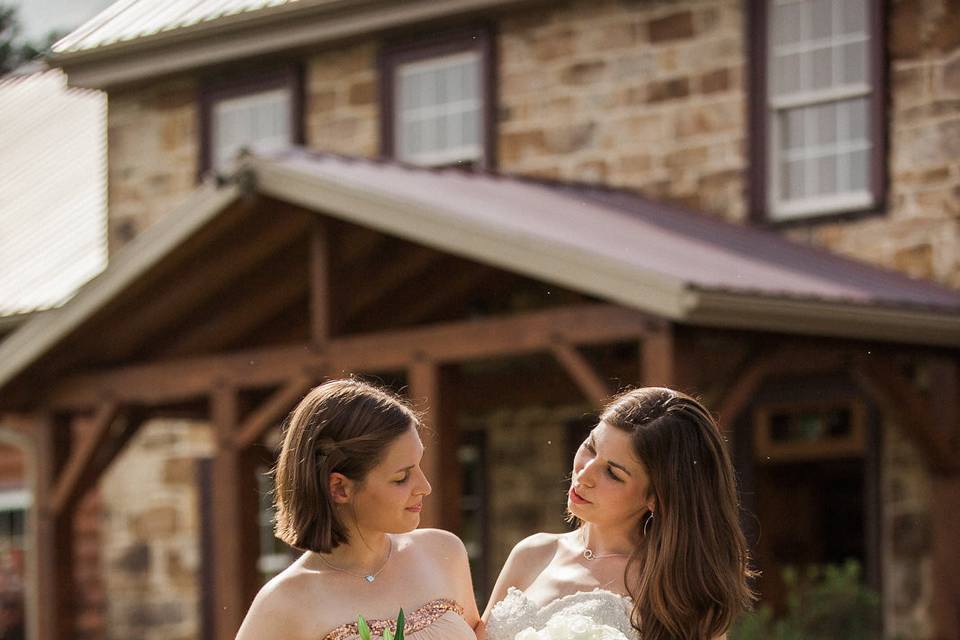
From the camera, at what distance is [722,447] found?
4.20 metres

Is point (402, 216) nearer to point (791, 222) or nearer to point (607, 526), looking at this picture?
point (791, 222)

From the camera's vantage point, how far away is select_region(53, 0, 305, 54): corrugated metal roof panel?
47.3 feet

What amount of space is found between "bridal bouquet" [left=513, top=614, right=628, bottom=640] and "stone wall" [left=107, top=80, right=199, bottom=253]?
1137cm

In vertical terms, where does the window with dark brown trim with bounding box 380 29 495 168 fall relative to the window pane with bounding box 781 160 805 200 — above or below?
above

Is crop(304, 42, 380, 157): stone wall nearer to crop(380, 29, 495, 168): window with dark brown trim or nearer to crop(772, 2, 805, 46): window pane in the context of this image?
crop(380, 29, 495, 168): window with dark brown trim

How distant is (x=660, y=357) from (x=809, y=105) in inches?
152

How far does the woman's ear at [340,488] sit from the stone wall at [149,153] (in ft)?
36.8

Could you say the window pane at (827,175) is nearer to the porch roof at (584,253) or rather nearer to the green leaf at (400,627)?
the porch roof at (584,253)

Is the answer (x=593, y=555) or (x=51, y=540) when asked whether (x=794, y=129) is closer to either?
(x=51, y=540)

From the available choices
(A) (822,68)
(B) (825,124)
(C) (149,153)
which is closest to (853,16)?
(A) (822,68)

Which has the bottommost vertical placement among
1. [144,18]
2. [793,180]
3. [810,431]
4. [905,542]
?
[905,542]

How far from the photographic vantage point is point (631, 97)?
1284 cm

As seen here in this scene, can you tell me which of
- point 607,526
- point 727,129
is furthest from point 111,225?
point 607,526

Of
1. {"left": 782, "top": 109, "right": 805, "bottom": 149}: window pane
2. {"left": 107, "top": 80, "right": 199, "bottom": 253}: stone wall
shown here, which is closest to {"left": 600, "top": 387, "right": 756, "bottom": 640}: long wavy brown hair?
{"left": 782, "top": 109, "right": 805, "bottom": 149}: window pane
